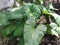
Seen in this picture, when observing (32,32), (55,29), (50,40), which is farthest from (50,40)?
(32,32)

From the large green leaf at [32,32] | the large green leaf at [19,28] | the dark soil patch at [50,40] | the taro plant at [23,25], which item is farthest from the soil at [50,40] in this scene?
the large green leaf at [19,28]

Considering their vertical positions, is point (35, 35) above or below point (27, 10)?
below

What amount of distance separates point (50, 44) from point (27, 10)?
81cm

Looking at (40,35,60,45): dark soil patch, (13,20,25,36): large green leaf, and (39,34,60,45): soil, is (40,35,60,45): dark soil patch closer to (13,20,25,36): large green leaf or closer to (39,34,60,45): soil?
(39,34,60,45): soil

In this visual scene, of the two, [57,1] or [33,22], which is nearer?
[33,22]

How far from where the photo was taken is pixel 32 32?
364 centimetres

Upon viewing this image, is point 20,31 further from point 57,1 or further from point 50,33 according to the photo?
point 57,1

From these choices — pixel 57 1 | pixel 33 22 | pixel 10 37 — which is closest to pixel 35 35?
pixel 33 22

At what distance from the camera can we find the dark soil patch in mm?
4064

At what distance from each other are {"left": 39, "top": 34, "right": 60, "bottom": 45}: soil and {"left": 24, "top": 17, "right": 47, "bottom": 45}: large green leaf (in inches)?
16.2

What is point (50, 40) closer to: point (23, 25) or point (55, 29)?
point (55, 29)

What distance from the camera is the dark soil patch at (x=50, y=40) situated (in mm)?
4064

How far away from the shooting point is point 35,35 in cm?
359

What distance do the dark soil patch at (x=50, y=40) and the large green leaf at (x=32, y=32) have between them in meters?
0.41
